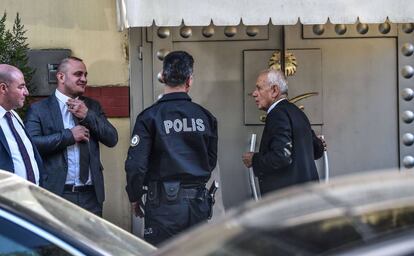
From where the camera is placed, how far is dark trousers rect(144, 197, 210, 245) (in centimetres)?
544

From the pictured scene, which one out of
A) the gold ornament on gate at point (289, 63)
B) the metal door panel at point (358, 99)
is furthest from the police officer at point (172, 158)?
the metal door panel at point (358, 99)

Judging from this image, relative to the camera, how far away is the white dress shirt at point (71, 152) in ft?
19.5

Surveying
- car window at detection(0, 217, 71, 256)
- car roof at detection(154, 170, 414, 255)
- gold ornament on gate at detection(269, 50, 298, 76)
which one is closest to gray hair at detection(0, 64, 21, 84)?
car window at detection(0, 217, 71, 256)

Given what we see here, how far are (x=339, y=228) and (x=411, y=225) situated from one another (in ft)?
0.59

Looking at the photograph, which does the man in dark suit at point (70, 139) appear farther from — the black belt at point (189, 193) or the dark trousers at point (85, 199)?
the black belt at point (189, 193)

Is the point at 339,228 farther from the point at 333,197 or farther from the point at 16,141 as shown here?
the point at 16,141

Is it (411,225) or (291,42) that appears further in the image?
(291,42)

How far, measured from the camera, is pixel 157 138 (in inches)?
213

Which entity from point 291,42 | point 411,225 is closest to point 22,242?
point 411,225

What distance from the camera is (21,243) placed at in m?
3.43

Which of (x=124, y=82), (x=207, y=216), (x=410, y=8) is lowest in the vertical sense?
(x=207, y=216)

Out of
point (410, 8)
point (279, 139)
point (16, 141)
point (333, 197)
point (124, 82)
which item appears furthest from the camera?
point (124, 82)

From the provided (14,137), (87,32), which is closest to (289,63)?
(87,32)

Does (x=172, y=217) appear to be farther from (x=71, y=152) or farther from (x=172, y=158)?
(x=71, y=152)
